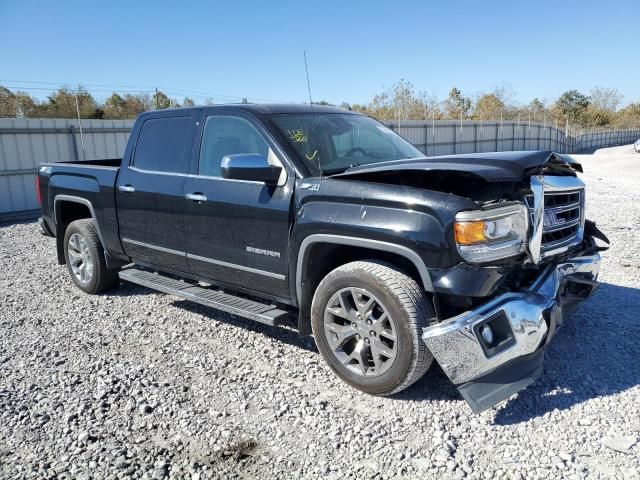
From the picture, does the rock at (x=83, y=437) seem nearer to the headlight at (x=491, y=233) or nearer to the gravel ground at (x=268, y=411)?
the gravel ground at (x=268, y=411)

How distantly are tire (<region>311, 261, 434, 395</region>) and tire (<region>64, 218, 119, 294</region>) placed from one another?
315 centimetres

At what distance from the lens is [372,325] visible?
336 cm

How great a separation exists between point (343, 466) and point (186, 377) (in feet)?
5.11

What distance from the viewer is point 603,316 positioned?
4656 mm

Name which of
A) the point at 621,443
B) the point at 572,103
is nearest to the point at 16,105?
→ the point at 621,443

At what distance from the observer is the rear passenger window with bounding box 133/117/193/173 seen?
15.2 ft

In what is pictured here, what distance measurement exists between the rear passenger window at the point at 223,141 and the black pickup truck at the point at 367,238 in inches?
0.5

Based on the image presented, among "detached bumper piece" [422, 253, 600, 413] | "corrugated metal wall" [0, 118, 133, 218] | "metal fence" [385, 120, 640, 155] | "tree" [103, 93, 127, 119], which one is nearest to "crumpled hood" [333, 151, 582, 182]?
"detached bumper piece" [422, 253, 600, 413]

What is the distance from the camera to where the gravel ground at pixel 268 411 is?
279 centimetres

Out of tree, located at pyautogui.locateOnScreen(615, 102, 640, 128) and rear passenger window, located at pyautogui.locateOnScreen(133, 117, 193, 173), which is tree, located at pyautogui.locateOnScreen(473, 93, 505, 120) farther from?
rear passenger window, located at pyautogui.locateOnScreen(133, 117, 193, 173)

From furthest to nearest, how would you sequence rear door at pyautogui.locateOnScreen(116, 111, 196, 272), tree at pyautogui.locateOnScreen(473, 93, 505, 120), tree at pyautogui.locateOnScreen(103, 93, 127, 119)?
tree at pyautogui.locateOnScreen(473, 93, 505, 120)
tree at pyautogui.locateOnScreen(103, 93, 127, 119)
rear door at pyautogui.locateOnScreen(116, 111, 196, 272)

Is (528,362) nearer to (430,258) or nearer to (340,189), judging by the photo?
(430,258)

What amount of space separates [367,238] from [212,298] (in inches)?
66.2

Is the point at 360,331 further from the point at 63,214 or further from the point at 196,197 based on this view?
the point at 63,214
